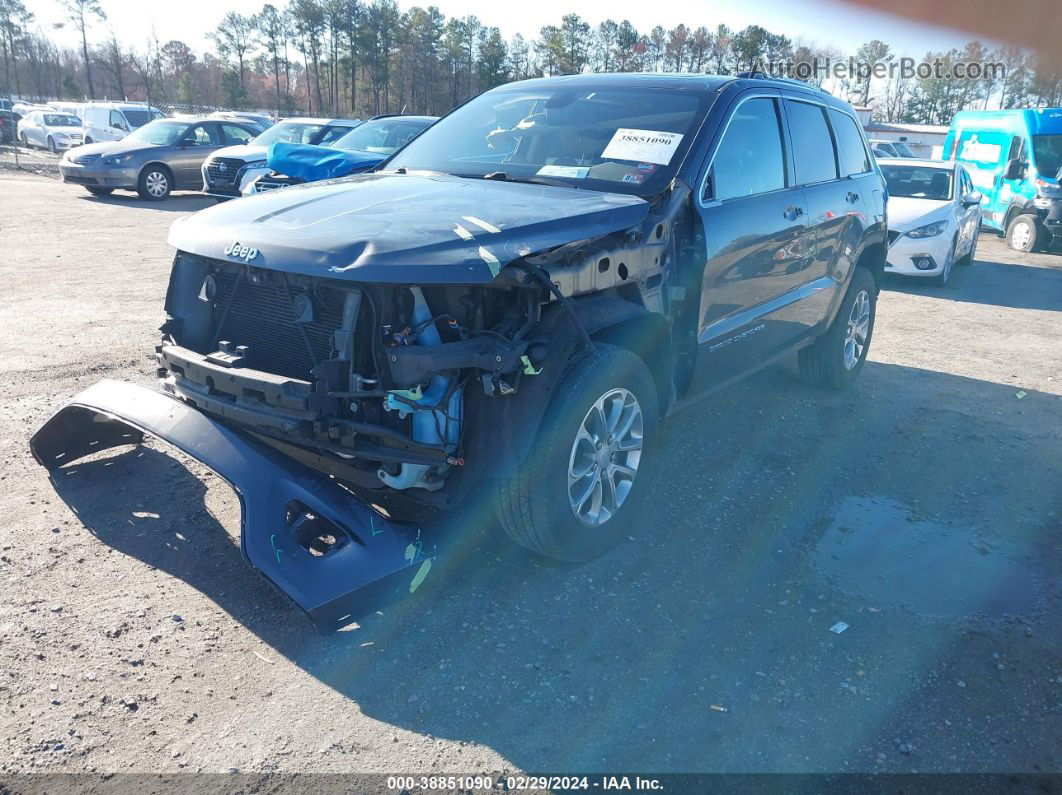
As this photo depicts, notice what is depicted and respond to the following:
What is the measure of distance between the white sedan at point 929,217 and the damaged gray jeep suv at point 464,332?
7.32 m

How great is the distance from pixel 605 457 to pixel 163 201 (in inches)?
634

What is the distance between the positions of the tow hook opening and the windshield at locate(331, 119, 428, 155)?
9674 mm

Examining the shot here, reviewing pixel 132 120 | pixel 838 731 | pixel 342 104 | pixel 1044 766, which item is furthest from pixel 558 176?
pixel 342 104

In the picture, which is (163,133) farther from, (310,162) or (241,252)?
(241,252)

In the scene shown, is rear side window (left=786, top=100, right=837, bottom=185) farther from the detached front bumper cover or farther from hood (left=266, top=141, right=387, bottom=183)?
hood (left=266, top=141, right=387, bottom=183)

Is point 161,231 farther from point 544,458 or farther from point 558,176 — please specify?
point 544,458

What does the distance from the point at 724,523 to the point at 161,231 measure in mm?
11200

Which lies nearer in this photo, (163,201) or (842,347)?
(842,347)

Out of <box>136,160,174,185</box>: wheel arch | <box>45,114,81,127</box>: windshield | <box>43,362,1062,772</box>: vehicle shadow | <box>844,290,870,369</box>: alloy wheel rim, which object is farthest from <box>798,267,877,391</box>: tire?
<box>45,114,81,127</box>: windshield

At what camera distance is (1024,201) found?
15.9 m

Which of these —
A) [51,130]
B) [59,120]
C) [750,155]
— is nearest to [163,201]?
[750,155]

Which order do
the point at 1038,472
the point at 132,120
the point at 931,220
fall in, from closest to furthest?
the point at 1038,472
the point at 931,220
the point at 132,120

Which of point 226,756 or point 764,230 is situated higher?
point 764,230

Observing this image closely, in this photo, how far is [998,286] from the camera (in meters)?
11.9
